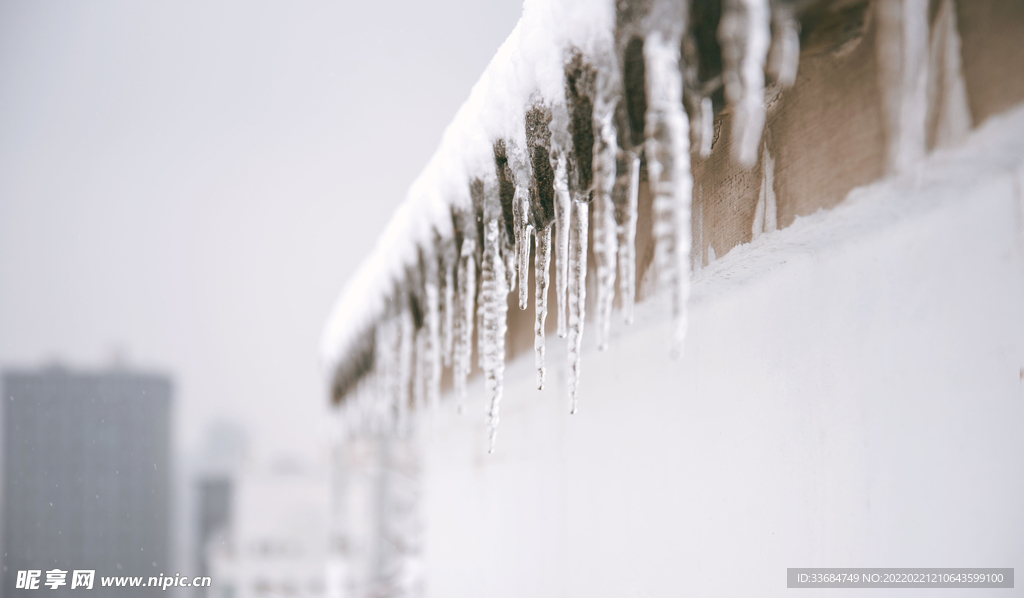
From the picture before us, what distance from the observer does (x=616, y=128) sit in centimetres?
71

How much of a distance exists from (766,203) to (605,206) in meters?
0.24

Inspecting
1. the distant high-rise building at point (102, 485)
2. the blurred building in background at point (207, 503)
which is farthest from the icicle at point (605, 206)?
the distant high-rise building at point (102, 485)

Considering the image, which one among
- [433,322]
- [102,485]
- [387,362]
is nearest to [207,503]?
[387,362]

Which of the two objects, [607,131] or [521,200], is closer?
[607,131]

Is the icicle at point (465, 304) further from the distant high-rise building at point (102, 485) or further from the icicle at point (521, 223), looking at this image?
the distant high-rise building at point (102, 485)

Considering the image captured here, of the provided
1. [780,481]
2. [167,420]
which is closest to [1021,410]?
[780,481]

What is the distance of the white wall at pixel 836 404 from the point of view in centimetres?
66

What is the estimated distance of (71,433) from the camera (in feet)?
151

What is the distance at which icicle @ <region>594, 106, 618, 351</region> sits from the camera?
0.70 m

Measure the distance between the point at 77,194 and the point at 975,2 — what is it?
419 inches

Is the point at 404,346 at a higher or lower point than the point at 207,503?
higher

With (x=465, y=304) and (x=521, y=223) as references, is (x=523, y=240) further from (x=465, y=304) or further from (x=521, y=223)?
(x=465, y=304)

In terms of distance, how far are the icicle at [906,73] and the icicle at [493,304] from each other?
2.18ft

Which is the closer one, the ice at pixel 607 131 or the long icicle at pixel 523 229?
the ice at pixel 607 131
